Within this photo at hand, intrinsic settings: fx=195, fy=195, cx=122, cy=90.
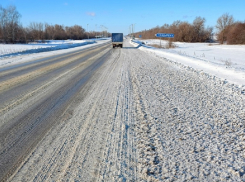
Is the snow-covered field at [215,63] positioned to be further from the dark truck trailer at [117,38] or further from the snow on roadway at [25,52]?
the snow on roadway at [25,52]

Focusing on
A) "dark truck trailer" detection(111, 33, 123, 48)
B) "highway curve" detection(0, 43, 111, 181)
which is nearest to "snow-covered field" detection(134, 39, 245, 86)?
"dark truck trailer" detection(111, 33, 123, 48)

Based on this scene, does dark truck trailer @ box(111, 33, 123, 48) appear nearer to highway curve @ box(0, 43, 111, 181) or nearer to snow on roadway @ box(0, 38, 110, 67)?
snow on roadway @ box(0, 38, 110, 67)

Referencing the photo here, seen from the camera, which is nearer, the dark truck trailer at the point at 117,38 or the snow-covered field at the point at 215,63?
the snow-covered field at the point at 215,63

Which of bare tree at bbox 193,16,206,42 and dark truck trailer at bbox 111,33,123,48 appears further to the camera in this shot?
bare tree at bbox 193,16,206,42

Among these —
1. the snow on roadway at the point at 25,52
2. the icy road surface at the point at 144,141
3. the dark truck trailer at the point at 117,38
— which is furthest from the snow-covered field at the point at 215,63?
the snow on roadway at the point at 25,52

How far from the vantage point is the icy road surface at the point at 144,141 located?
2.75m

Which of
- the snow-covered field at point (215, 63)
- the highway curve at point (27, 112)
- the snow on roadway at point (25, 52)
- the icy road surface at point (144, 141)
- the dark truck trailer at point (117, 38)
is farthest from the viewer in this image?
the dark truck trailer at point (117, 38)

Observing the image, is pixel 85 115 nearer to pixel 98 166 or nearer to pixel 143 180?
pixel 98 166

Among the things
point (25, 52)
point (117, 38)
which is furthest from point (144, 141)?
point (117, 38)

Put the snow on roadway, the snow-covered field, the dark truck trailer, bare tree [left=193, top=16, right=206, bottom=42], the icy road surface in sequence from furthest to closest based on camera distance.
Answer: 1. bare tree [left=193, top=16, right=206, bottom=42]
2. the dark truck trailer
3. the snow on roadway
4. the snow-covered field
5. the icy road surface

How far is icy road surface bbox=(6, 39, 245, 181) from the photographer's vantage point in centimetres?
275

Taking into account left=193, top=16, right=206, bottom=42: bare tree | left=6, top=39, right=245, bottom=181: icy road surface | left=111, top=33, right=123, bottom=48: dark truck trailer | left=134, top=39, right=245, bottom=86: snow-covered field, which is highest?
left=193, top=16, right=206, bottom=42: bare tree

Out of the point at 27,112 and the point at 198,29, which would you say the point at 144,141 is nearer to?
the point at 27,112

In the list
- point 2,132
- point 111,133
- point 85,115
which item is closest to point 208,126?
point 111,133
